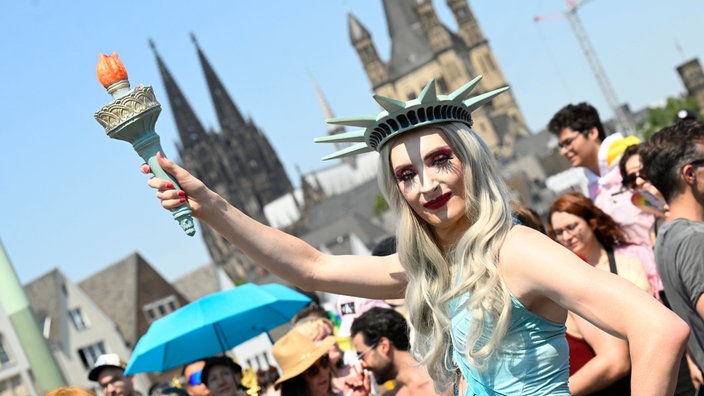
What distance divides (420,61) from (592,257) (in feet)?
395

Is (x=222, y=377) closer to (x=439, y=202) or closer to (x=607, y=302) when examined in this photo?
(x=439, y=202)

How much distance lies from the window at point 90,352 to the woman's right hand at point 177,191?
55.3 m

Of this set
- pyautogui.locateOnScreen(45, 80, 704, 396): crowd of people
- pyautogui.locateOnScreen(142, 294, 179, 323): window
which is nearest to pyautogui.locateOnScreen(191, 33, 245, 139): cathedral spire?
pyautogui.locateOnScreen(142, 294, 179, 323): window

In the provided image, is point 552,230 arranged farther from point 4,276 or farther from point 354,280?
point 4,276

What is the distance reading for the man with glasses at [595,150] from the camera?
6.50 metres

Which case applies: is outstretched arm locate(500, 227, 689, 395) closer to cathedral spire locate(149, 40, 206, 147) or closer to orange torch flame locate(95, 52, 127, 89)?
orange torch flame locate(95, 52, 127, 89)

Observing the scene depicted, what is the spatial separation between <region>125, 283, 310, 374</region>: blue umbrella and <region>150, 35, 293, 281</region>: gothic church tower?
4893 inches

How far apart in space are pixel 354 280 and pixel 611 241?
2.68 m

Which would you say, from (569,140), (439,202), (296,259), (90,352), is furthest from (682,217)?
(90,352)

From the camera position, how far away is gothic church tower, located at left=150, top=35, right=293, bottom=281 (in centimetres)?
13475

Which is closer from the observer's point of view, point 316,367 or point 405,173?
point 405,173

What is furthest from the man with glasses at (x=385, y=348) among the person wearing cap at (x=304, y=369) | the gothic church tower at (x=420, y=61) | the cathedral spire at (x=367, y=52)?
the cathedral spire at (x=367, y=52)

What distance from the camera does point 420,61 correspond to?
124375 mm

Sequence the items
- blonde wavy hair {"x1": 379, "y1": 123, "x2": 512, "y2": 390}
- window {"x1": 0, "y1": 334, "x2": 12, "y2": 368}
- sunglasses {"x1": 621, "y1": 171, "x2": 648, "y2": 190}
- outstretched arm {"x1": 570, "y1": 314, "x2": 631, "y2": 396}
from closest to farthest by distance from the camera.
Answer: blonde wavy hair {"x1": 379, "y1": 123, "x2": 512, "y2": 390}
outstretched arm {"x1": 570, "y1": 314, "x2": 631, "y2": 396}
sunglasses {"x1": 621, "y1": 171, "x2": 648, "y2": 190}
window {"x1": 0, "y1": 334, "x2": 12, "y2": 368}
